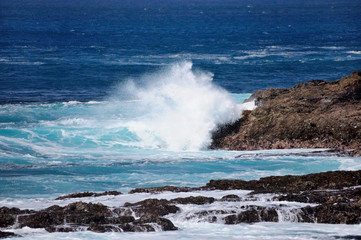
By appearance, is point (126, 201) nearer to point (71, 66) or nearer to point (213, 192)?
point (213, 192)

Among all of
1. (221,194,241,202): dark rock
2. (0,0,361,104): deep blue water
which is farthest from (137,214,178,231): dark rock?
(0,0,361,104): deep blue water

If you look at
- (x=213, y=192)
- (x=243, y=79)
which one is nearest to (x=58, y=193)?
(x=213, y=192)

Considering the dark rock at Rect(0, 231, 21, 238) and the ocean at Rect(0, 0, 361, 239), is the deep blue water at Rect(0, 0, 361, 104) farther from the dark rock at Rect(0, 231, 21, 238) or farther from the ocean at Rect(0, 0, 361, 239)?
the dark rock at Rect(0, 231, 21, 238)

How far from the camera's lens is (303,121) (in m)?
20.8

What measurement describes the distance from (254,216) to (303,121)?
27.1ft

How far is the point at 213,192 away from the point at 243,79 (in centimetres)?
2730

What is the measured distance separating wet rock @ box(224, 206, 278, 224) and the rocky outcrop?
6853mm

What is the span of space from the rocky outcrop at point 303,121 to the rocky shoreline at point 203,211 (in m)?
5.57

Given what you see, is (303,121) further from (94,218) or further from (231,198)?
(94,218)

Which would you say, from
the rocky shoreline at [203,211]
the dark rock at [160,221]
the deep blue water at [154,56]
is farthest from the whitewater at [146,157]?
the deep blue water at [154,56]

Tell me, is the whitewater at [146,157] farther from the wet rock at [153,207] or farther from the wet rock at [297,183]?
the wet rock at [297,183]

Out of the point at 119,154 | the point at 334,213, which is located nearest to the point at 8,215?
the point at 334,213

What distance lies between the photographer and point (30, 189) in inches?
661

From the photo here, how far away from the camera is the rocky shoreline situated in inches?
499
